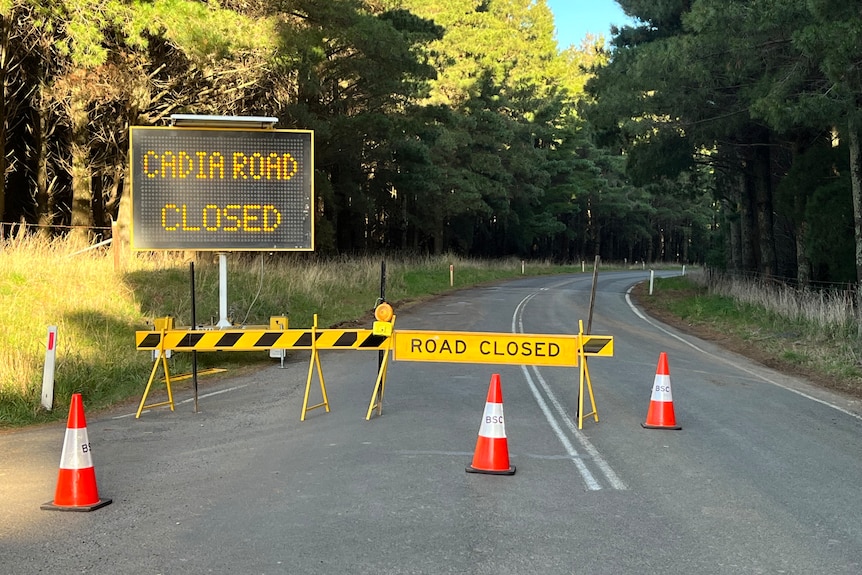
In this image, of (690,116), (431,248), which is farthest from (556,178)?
(690,116)

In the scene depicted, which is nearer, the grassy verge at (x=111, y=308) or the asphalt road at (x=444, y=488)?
the asphalt road at (x=444, y=488)

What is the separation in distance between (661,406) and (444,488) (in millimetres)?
3474

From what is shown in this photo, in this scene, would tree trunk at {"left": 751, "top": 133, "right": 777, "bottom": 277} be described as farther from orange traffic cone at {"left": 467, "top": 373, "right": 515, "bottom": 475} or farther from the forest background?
orange traffic cone at {"left": 467, "top": 373, "right": 515, "bottom": 475}

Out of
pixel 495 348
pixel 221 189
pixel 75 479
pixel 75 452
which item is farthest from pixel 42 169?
pixel 75 479

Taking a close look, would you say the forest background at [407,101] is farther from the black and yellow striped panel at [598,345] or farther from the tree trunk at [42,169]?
the black and yellow striped panel at [598,345]

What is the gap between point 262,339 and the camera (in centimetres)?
889

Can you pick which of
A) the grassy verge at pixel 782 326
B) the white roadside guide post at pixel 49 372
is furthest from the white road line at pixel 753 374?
the white roadside guide post at pixel 49 372

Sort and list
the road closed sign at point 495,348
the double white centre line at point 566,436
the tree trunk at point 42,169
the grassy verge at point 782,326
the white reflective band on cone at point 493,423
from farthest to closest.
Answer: the tree trunk at point 42,169 → the grassy verge at point 782,326 → the road closed sign at point 495,348 → the white reflective band on cone at point 493,423 → the double white centre line at point 566,436

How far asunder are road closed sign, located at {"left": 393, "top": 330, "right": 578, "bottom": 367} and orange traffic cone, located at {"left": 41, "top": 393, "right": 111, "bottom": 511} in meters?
3.74

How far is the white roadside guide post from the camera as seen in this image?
916cm

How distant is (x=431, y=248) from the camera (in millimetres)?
63688

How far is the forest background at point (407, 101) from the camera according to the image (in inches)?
691

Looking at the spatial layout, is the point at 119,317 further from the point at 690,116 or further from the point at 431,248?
the point at 431,248

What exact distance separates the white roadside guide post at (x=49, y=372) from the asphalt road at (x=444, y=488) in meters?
0.65
